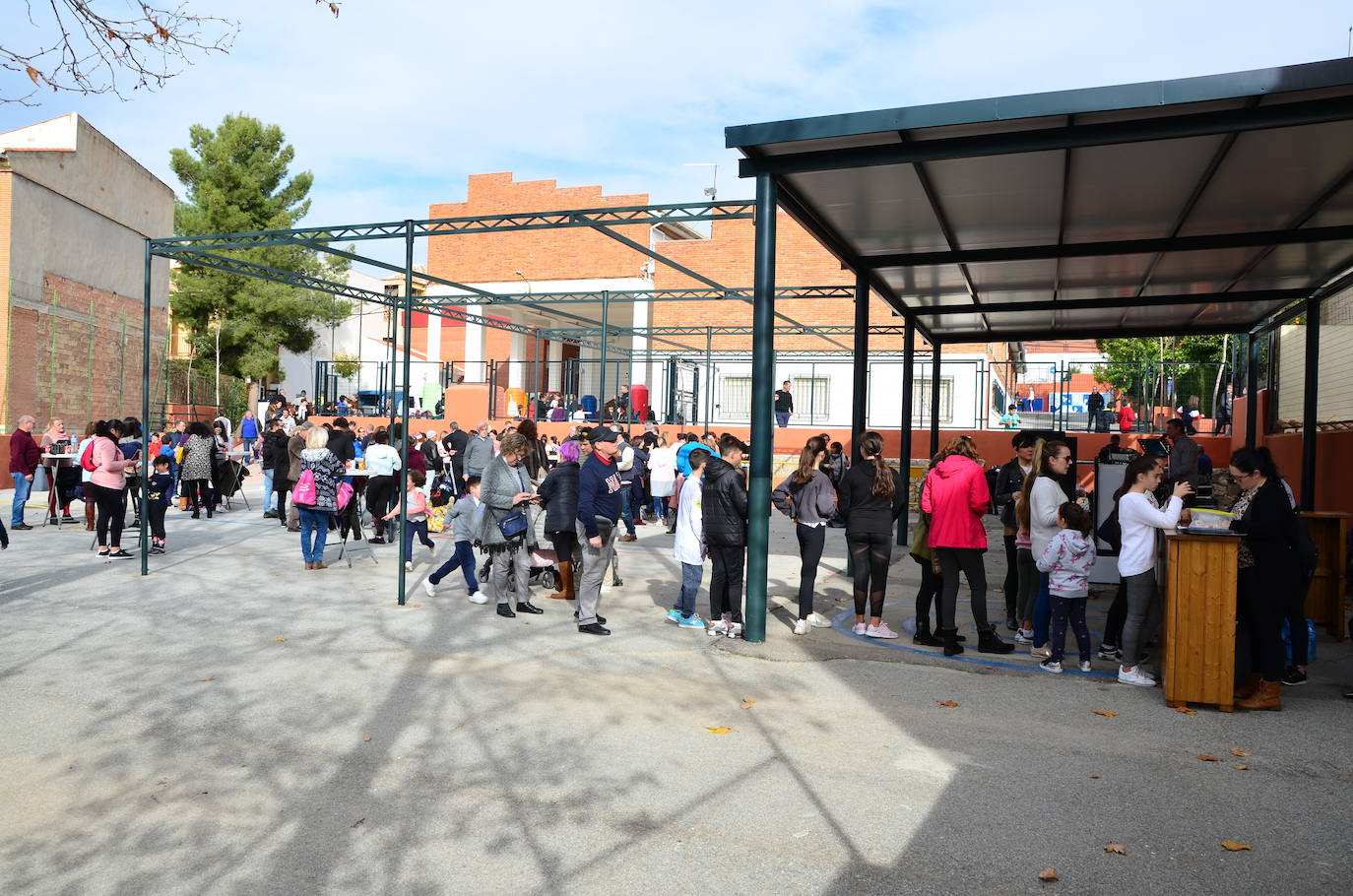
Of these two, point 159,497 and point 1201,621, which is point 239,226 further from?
point 1201,621

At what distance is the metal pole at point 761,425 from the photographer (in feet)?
27.2

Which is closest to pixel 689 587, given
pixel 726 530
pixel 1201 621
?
pixel 726 530

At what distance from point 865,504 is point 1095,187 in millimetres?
3580

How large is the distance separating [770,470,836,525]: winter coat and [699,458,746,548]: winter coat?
1.59 ft

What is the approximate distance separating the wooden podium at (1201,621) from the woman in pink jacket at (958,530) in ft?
4.95

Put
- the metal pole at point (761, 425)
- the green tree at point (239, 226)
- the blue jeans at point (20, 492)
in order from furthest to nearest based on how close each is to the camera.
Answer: the green tree at point (239, 226) → the blue jeans at point (20, 492) → the metal pole at point (761, 425)

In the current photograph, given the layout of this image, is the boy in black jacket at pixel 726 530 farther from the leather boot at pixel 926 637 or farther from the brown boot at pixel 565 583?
the brown boot at pixel 565 583

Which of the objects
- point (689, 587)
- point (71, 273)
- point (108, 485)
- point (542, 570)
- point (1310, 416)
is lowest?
point (542, 570)

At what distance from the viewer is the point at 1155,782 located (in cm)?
512

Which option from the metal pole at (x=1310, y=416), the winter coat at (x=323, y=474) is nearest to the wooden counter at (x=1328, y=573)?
the metal pole at (x=1310, y=416)

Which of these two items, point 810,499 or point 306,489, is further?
point 306,489

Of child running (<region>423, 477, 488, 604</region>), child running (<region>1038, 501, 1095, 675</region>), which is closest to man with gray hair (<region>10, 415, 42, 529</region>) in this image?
child running (<region>423, 477, 488, 604</region>)

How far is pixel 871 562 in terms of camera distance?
8.65 m

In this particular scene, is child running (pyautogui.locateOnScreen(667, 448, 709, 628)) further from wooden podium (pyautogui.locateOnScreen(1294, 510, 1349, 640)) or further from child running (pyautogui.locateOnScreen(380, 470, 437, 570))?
wooden podium (pyautogui.locateOnScreen(1294, 510, 1349, 640))
